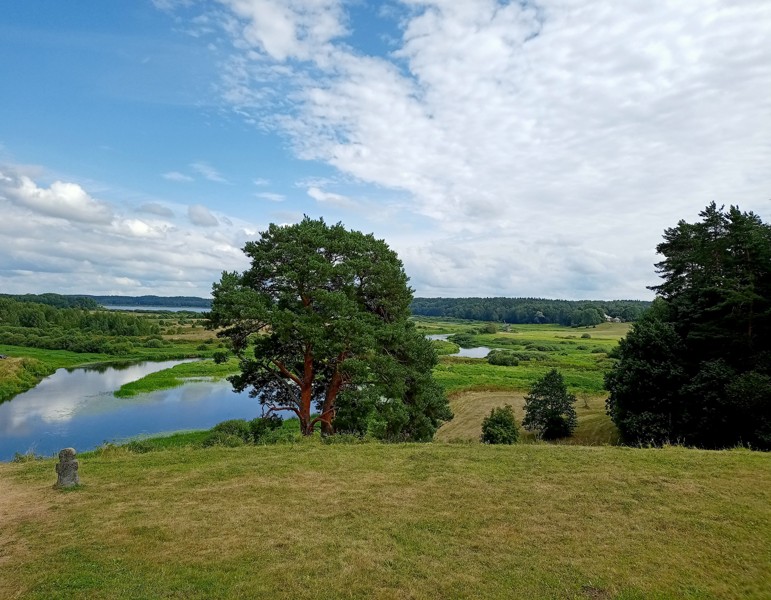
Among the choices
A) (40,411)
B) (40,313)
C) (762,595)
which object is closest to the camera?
(762,595)

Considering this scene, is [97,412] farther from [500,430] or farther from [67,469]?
[500,430]

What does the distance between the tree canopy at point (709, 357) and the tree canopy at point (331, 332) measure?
11077 millimetres

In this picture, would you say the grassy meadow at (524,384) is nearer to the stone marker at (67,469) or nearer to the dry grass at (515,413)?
the dry grass at (515,413)

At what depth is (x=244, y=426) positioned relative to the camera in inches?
1219

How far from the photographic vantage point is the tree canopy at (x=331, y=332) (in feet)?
64.4

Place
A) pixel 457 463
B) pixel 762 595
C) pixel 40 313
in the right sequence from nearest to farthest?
pixel 762 595, pixel 457 463, pixel 40 313

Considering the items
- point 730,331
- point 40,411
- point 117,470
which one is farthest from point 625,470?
point 40,411

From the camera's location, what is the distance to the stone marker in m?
12.2

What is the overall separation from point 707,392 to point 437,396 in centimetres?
1421

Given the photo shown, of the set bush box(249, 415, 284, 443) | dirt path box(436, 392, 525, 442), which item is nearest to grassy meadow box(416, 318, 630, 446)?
dirt path box(436, 392, 525, 442)

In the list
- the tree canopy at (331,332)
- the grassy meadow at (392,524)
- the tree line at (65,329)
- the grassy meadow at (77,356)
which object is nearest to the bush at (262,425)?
the tree canopy at (331,332)

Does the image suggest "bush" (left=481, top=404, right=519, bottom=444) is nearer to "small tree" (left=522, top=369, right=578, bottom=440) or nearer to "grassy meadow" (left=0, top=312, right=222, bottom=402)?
"small tree" (left=522, top=369, right=578, bottom=440)

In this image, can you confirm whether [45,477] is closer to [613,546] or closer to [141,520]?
[141,520]

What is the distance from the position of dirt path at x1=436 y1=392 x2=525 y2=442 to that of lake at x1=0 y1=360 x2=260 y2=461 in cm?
2033
